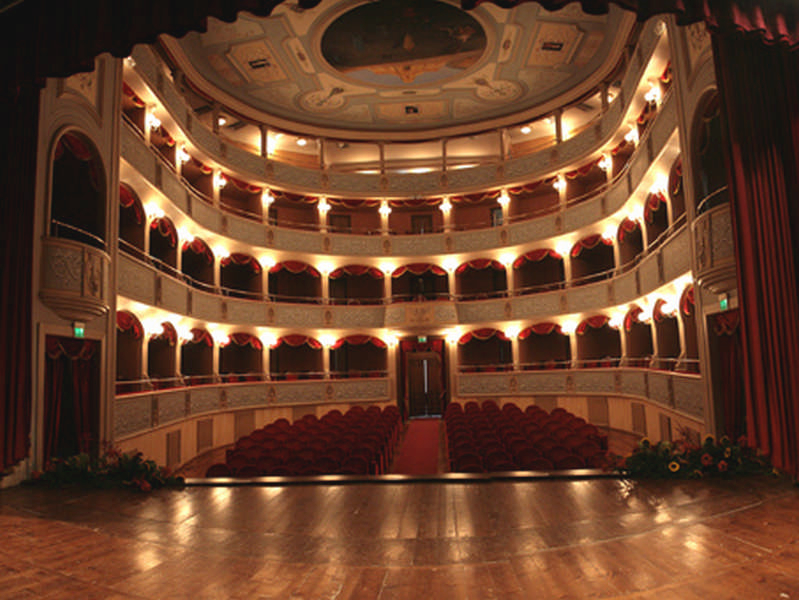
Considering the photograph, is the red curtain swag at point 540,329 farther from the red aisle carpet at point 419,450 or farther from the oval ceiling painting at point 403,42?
the oval ceiling painting at point 403,42

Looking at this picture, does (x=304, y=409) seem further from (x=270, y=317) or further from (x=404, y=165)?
(x=404, y=165)

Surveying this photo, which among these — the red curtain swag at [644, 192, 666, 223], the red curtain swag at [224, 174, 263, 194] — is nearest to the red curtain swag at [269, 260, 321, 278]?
the red curtain swag at [224, 174, 263, 194]

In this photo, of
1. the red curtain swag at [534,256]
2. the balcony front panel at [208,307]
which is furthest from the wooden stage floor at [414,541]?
the red curtain swag at [534,256]

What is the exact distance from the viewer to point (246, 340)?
17797 mm

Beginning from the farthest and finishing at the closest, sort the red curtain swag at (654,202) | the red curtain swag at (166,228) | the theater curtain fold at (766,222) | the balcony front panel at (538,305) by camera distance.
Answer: the balcony front panel at (538,305) < the red curtain swag at (166,228) < the red curtain swag at (654,202) < the theater curtain fold at (766,222)

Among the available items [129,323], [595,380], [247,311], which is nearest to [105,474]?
[129,323]

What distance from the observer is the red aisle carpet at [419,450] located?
10.8 m

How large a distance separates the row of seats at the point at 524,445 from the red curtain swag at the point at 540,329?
20.5 ft

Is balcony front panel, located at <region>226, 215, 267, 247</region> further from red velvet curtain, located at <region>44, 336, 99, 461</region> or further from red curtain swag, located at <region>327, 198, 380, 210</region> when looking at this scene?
red velvet curtain, located at <region>44, 336, 99, 461</region>

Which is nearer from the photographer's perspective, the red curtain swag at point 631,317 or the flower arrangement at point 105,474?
the flower arrangement at point 105,474

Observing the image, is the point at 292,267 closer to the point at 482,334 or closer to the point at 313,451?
the point at 482,334

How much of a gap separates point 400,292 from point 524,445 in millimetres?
14263

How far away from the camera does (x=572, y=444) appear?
29.5 ft

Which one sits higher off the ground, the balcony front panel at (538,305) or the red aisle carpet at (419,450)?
the balcony front panel at (538,305)
